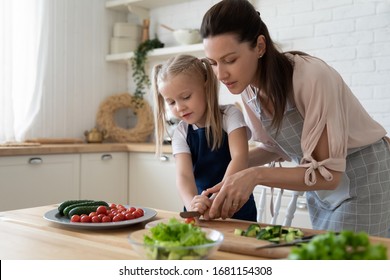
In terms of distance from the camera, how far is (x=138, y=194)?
3.57 meters

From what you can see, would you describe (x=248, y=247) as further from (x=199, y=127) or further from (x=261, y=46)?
(x=199, y=127)

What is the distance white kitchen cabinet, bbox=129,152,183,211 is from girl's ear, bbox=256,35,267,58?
1.95 m

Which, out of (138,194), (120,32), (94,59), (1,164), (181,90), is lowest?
(138,194)

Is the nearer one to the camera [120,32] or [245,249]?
[245,249]

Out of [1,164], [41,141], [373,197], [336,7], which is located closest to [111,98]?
[41,141]

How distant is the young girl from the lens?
1548 mm

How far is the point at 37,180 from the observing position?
9.96ft

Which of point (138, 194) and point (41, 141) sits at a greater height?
point (41, 141)

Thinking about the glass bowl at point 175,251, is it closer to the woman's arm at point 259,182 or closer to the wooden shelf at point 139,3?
the woman's arm at point 259,182

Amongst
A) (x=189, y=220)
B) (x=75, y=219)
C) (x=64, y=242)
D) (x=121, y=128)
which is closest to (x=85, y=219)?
(x=75, y=219)

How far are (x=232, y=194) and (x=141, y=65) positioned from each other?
295 cm

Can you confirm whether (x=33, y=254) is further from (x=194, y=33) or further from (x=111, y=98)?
(x=111, y=98)

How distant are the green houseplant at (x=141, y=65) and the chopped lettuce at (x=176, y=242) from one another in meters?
3.21
